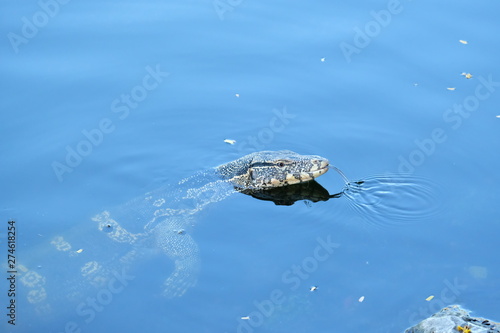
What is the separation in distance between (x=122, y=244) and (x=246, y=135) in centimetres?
322

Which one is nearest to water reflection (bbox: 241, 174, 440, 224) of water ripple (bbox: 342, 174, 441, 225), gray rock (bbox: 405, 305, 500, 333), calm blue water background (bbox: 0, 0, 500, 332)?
water ripple (bbox: 342, 174, 441, 225)

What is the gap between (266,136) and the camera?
1184cm

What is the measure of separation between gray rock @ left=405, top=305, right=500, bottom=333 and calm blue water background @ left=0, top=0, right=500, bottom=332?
0.46 m

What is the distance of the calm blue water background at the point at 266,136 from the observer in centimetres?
862

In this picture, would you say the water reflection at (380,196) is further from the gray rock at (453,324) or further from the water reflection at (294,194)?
the gray rock at (453,324)

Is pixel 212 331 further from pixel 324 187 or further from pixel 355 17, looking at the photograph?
pixel 355 17

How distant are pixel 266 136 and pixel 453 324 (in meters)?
5.44

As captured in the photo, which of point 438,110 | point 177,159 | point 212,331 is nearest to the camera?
point 212,331

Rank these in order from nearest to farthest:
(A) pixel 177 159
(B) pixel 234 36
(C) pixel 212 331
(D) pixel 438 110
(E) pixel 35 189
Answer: (C) pixel 212 331, (E) pixel 35 189, (A) pixel 177 159, (D) pixel 438 110, (B) pixel 234 36

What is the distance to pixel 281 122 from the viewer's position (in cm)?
1207

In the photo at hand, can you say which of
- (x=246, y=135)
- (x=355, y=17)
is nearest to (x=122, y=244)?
(x=246, y=135)

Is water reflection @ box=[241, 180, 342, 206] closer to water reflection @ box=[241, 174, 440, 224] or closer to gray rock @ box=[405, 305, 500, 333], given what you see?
water reflection @ box=[241, 174, 440, 224]

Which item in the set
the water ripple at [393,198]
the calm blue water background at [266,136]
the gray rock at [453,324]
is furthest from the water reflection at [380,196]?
the gray rock at [453,324]

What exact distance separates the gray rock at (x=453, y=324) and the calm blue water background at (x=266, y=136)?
46 centimetres
